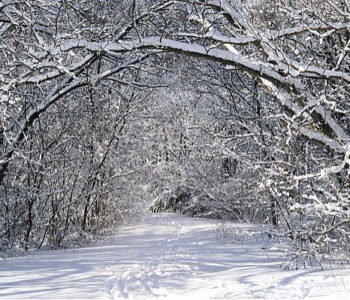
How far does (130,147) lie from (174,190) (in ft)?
33.0

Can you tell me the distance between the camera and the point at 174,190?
23469 mm

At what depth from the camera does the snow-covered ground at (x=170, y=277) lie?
4379mm

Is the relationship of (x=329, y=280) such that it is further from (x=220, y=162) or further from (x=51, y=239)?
(x=220, y=162)

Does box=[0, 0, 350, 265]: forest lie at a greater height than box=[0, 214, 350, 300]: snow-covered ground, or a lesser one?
greater

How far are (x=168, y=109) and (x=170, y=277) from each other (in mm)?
10834

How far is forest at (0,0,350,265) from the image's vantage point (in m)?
5.38

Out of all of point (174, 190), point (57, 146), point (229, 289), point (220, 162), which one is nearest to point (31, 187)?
point (57, 146)

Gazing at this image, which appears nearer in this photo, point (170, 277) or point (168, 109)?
point (170, 277)

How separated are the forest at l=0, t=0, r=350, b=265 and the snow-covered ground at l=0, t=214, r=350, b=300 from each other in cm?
62

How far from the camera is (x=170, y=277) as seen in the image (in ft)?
18.3

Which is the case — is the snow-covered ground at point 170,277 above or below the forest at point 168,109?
below

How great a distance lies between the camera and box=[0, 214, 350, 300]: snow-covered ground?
438 cm

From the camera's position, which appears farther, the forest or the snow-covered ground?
the forest

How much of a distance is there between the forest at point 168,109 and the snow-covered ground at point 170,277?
62cm
